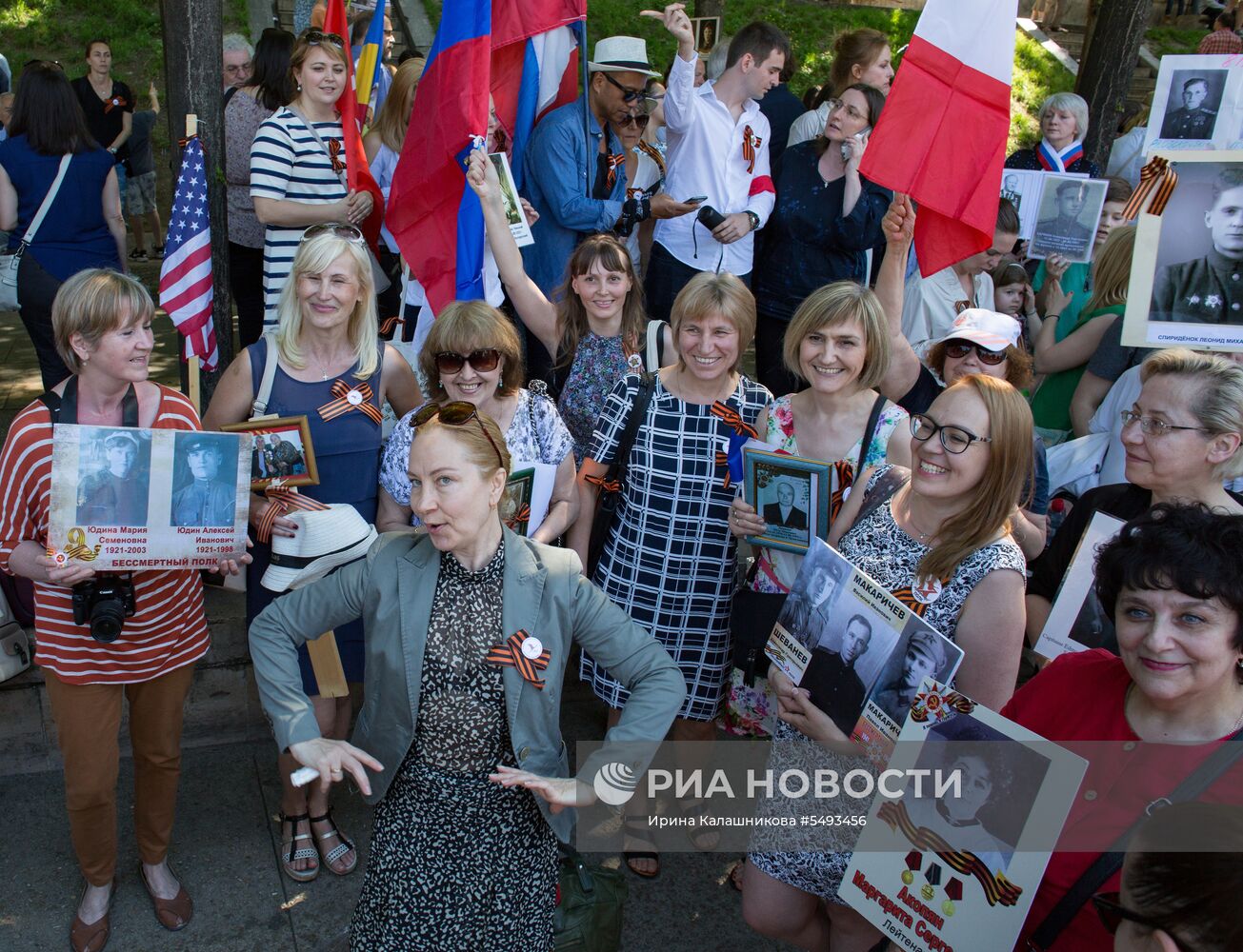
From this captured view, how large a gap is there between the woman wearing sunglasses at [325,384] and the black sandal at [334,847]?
0.22 feet

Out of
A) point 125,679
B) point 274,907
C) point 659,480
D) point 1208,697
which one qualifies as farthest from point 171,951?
point 1208,697

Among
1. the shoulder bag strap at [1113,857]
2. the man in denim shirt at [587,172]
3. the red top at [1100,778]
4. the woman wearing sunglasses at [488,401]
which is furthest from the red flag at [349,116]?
the shoulder bag strap at [1113,857]

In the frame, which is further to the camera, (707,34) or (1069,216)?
(707,34)

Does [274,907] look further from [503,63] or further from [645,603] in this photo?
[503,63]

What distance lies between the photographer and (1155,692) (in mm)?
2078

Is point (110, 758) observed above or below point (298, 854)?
above

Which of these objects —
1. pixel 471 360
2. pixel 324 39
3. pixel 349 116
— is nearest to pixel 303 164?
pixel 349 116

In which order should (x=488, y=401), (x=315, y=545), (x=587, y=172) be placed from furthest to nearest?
(x=587, y=172), (x=488, y=401), (x=315, y=545)

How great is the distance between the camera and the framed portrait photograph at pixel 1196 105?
3943 mm

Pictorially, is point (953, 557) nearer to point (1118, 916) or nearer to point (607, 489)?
point (1118, 916)

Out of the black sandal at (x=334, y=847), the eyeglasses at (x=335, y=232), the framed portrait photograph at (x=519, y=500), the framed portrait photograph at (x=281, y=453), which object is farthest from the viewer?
the black sandal at (x=334, y=847)

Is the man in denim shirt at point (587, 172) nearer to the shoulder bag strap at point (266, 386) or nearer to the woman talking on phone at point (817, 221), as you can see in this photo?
the woman talking on phone at point (817, 221)

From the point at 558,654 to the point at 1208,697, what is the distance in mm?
1433

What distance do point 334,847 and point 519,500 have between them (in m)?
1.53
